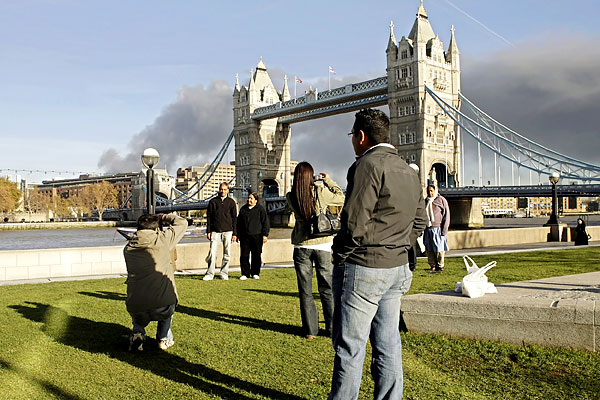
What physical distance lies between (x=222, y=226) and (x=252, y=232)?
53 cm

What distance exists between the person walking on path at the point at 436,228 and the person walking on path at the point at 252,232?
284cm

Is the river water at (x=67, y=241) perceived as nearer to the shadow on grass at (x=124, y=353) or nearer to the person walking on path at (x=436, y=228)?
the person walking on path at (x=436, y=228)

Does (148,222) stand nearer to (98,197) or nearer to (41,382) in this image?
(41,382)

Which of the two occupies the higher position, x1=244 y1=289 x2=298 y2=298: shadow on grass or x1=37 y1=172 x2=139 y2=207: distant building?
x1=37 y1=172 x2=139 y2=207: distant building

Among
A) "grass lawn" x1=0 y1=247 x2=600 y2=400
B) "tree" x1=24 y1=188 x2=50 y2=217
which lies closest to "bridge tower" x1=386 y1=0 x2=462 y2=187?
"grass lawn" x1=0 y1=247 x2=600 y2=400

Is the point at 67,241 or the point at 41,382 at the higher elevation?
the point at 41,382

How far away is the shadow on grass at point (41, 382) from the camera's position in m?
3.65

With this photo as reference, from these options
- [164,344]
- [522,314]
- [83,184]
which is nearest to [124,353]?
[164,344]

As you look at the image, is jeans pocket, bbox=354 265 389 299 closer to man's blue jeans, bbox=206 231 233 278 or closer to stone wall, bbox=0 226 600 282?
man's blue jeans, bbox=206 231 233 278

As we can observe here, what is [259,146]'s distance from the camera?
87688 millimetres

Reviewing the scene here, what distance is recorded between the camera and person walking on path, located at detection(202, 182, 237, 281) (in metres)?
9.61

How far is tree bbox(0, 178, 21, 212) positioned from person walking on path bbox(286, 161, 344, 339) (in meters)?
113

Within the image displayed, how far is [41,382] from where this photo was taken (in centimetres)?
391

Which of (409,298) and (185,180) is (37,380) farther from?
(185,180)
